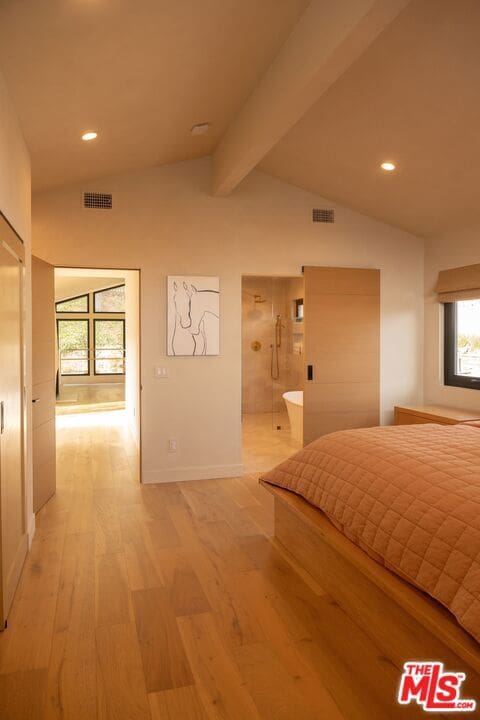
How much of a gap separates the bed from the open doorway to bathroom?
2363 millimetres

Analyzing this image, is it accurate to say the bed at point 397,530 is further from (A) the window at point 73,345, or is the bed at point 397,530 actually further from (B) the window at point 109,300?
(B) the window at point 109,300

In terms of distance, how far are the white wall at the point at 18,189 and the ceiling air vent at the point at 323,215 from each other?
288cm

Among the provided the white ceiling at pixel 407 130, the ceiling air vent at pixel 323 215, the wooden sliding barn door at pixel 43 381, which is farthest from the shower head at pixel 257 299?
the wooden sliding barn door at pixel 43 381

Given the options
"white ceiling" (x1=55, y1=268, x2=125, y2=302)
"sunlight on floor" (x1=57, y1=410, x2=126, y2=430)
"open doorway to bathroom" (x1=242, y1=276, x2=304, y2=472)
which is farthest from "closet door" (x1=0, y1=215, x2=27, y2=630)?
"white ceiling" (x1=55, y1=268, x2=125, y2=302)

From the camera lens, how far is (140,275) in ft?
16.7

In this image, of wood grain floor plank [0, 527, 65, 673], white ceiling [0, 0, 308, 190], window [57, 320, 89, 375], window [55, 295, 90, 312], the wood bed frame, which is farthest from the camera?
window [55, 295, 90, 312]

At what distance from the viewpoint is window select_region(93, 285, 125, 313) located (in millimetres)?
13883

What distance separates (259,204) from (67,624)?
4.09 metres

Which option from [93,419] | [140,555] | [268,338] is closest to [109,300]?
[93,419]

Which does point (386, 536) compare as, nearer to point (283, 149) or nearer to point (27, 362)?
point (27, 362)

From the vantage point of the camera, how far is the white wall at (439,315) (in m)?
5.23

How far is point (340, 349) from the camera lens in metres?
5.58

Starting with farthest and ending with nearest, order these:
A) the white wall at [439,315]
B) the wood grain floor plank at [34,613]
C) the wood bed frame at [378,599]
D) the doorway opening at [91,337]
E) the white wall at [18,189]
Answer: the doorway opening at [91,337] → the white wall at [439,315] → the white wall at [18,189] → the wood grain floor plank at [34,613] → the wood bed frame at [378,599]

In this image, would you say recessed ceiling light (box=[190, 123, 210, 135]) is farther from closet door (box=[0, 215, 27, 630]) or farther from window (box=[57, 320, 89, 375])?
window (box=[57, 320, 89, 375])
